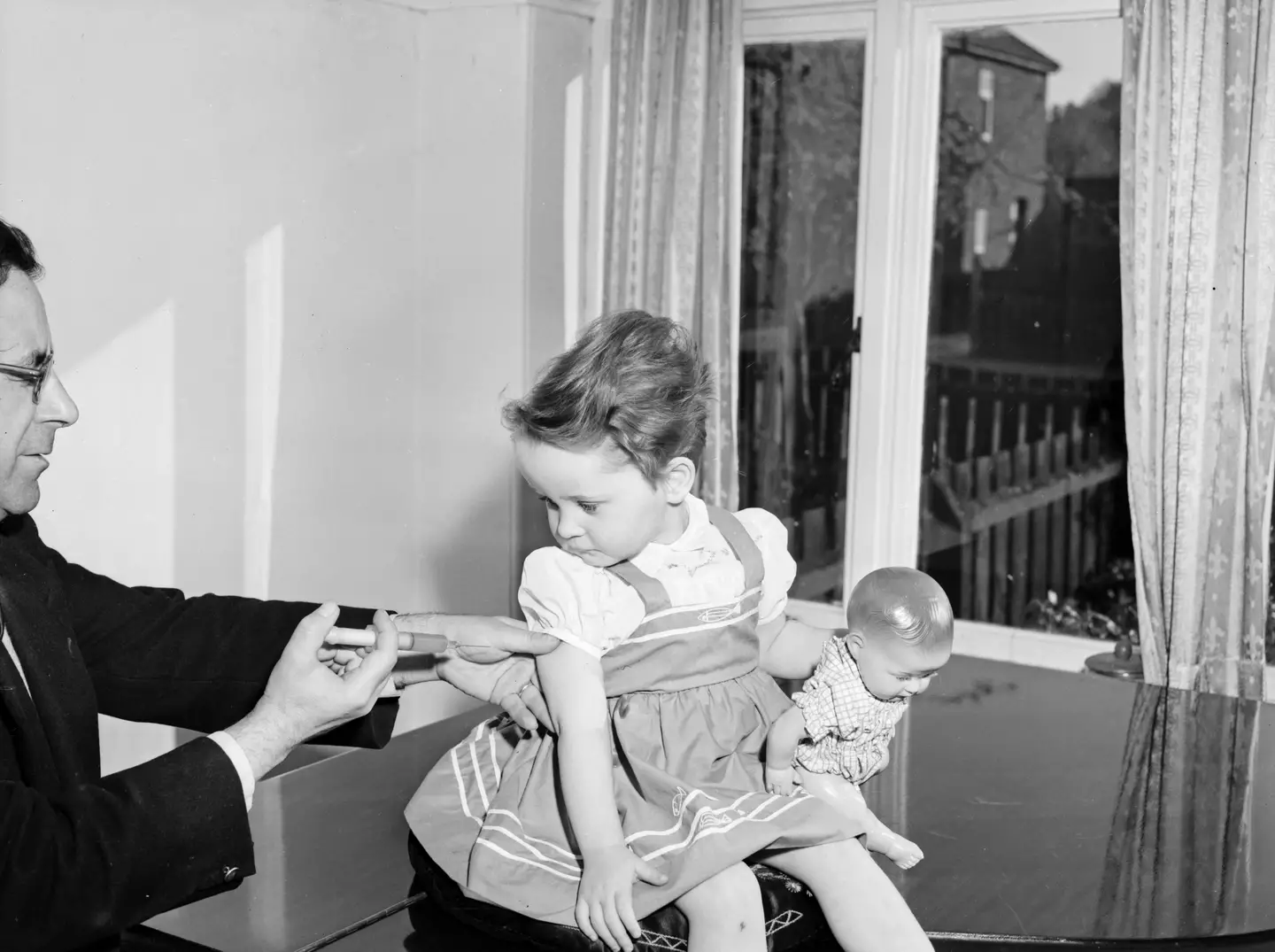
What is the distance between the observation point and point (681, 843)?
4.92 ft

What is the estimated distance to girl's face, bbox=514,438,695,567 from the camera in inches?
Answer: 64.4

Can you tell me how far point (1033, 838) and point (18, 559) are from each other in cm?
128

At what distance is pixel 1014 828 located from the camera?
70.8 inches

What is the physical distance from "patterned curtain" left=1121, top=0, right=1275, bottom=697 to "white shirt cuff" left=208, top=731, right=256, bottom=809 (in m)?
2.87

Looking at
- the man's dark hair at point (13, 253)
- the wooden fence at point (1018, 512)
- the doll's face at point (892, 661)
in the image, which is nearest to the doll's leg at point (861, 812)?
the doll's face at point (892, 661)

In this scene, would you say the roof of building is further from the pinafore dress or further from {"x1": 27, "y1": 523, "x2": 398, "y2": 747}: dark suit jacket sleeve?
{"x1": 27, "y1": 523, "x2": 398, "y2": 747}: dark suit jacket sleeve

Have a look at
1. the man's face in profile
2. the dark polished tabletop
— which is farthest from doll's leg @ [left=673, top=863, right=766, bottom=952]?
the man's face in profile

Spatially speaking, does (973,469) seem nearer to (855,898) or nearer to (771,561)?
(771,561)

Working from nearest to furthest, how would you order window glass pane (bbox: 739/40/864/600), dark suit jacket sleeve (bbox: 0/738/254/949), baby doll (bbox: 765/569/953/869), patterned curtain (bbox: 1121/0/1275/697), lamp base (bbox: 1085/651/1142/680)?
dark suit jacket sleeve (bbox: 0/738/254/949) → baby doll (bbox: 765/569/953/869) → patterned curtain (bbox: 1121/0/1275/697) → lamp base (bbox: 1085/651/1142/680) → window glass pane (bbox: 739/40/864/600)

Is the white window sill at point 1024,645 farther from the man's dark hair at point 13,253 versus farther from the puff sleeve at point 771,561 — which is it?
the man's dark hair at point 13,253

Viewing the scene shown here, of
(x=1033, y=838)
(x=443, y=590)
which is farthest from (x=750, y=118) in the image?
(x=1033, y=838)

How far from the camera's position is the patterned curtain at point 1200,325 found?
11.7 ft

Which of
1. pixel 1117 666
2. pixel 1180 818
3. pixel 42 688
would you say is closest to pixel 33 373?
pixel 42 688

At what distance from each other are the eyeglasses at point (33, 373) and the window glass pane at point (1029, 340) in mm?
3167
